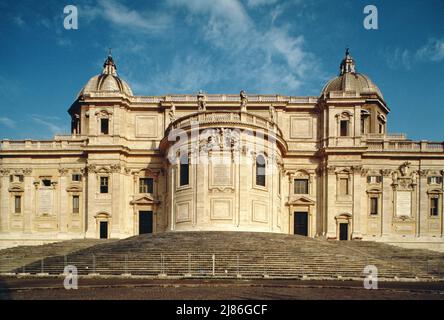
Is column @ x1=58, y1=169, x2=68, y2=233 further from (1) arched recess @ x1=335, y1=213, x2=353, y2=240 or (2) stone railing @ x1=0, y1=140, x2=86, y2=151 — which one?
(1) arched recess @ x1=335, y1=213, x2=353, y2=240

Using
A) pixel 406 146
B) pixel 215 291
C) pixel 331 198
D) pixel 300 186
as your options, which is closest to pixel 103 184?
pixel 300 186

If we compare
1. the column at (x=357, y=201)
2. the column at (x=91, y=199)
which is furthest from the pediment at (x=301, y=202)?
the column at (x=91, y=199)

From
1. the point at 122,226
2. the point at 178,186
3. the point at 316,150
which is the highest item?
the point at 316,150

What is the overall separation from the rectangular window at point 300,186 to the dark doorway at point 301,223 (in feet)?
7.99

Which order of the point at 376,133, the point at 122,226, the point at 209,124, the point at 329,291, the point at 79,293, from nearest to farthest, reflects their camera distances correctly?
the point at 79,293 → the point at 329,291 → the point at 209,124 → the point at 122,226 → the point at 376,133

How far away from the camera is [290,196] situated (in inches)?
2093

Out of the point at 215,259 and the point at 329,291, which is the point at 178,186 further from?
the point at 329,291

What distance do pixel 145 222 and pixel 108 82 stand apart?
60.1 feet

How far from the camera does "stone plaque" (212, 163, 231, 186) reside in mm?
43375

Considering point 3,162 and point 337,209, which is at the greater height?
point 3,162

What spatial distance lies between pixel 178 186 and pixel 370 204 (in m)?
21.6

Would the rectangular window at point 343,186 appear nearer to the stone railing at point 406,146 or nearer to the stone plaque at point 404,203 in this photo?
the stone railing at point 406,146

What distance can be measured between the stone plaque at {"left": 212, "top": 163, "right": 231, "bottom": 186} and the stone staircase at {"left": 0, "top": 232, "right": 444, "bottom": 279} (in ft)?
24.3
